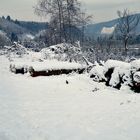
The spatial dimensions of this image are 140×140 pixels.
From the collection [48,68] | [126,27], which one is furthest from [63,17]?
[48,68]

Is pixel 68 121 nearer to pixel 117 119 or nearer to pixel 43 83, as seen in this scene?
pixel 117 119

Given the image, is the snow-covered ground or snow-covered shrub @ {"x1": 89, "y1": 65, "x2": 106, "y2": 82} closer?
the snow-covered ground

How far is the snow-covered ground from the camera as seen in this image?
8.01 m

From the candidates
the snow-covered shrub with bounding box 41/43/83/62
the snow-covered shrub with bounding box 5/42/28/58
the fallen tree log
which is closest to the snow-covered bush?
the fallen tree log

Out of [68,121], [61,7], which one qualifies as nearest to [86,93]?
[68,121]

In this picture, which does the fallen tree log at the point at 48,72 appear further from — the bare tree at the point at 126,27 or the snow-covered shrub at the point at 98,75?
Answer: the bare tree at the point at 126,27

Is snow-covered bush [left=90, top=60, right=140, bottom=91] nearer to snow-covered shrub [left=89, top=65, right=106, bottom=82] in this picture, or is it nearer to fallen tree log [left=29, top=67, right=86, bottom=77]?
snow-covered shrub [left=89, top=65, right=106, bottom=82]

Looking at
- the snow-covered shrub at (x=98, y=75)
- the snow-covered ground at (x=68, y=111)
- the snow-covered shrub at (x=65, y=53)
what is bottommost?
the snow-covered ground at (x=68, y=111)

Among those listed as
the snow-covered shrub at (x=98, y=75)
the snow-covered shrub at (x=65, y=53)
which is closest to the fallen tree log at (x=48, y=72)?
the snow-covered shrub at (x=98, y=75)

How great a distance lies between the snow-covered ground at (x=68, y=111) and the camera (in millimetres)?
8008

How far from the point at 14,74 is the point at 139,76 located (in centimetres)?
831

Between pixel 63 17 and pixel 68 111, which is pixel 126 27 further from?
pixel 68 111

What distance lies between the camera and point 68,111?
10.2 meters

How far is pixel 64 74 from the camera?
17.2 metres
